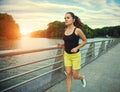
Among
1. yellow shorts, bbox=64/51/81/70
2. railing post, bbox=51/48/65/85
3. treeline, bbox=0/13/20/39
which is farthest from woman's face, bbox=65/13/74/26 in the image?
treeline, bbox=0/13/20/39

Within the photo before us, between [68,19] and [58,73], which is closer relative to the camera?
[68,19]

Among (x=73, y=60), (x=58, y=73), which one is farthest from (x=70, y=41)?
(x=58, y=73)

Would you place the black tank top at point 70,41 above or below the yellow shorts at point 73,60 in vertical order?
above

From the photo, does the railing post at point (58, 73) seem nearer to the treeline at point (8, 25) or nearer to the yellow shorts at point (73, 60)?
the yellow shorts at point (73, 60)

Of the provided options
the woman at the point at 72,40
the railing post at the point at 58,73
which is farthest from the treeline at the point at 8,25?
the woman at the point at 72,40

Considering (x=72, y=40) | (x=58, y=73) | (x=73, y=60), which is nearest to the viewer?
(x=72, y=40)

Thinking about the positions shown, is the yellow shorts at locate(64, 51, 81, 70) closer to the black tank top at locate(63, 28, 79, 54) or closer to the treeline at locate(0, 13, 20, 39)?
the black tank top at locate(63, 28, 79, 54)

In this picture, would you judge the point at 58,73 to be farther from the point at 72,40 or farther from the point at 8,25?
the point at 8,25

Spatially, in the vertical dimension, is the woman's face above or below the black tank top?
above

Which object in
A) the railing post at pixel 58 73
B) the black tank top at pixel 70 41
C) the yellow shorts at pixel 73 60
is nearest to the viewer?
the black tank top at pixel 70 41

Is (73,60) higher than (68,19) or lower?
lower

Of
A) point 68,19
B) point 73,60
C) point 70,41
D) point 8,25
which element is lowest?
point 8,25

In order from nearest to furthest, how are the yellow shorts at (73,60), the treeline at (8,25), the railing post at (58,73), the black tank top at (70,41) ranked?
the black tank top at (70,41) → the yellow shorts at (73,60) → the railing post at (58,73) → the treeline at (8,25)

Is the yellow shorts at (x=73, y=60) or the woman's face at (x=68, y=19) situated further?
the yellow shorts at (x=73, y=60)
